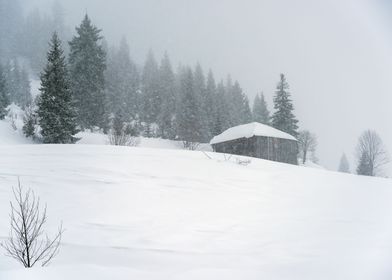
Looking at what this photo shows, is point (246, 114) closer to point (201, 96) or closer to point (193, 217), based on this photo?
point (201, 96)

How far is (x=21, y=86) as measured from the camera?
6656 cm

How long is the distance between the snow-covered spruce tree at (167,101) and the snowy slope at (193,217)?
3808 centimetres

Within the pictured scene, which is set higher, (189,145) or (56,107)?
(56,107)

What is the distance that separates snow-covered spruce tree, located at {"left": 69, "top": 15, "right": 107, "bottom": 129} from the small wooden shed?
1338 cm

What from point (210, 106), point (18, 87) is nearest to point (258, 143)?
point (210, 106)

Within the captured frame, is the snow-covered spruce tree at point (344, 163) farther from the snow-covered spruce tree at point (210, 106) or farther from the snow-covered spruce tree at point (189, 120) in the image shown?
the snow-covered spruce tree at point (189, 120)

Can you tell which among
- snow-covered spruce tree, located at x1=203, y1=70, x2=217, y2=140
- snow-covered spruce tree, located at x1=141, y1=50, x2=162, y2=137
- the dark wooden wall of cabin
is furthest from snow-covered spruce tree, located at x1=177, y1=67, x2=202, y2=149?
the dark wooden wall of cabin

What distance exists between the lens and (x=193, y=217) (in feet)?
25.5

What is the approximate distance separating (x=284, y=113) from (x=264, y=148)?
1374 cm

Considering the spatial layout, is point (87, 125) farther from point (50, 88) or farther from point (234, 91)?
point (234, 91)

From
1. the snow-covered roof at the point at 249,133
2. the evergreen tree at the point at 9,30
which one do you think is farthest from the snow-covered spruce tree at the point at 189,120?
the evergreen tree at the point at 9,30

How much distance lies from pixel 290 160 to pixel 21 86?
55448 millimetres

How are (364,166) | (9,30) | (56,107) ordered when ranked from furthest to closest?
(9,30) → (364,166) → (56,107)

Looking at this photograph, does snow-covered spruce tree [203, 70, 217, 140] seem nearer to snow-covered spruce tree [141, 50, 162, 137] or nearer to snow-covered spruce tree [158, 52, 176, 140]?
snow-covered spruce tree [158, 52, 176, 140]
